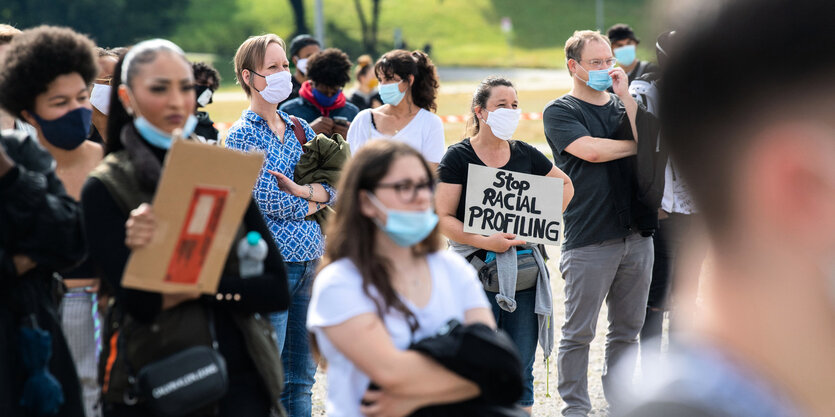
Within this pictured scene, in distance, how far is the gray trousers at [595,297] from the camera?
21.1 ft

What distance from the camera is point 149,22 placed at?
64.0m

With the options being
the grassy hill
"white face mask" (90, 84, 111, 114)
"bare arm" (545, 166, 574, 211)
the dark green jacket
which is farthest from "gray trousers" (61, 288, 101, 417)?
the grassy hill

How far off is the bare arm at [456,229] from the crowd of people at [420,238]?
1 centimetres

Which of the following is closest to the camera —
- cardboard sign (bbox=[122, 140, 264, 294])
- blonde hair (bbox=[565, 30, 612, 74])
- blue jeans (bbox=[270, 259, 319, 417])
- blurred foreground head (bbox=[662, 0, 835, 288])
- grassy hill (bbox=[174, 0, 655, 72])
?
blurred foreground head (bbox=[662, 0, 835, 288])

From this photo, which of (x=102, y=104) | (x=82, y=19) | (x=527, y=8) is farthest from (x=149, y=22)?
(x=102, y=104)

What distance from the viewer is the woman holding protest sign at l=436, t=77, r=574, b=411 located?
5984 mm

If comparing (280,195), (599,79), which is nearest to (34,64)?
(280,195)

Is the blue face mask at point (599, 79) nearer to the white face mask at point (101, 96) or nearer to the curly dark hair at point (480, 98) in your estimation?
the curly dark hair at point (480, 98)

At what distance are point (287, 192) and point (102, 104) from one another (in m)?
1.26

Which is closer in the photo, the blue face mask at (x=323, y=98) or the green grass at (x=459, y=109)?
the blue face mask at (x=323, y=98)

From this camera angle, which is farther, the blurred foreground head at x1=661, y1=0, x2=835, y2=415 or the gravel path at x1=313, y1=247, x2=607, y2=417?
the gravel path at x1=313, y1=247, x2=607, y2=417

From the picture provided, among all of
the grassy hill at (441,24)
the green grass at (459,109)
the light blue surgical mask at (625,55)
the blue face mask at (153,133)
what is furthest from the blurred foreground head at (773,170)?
the grassy hill at (441,24)

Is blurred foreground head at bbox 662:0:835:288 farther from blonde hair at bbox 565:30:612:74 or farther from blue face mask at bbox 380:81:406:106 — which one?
blue face mask at bbox 380:81:406:106

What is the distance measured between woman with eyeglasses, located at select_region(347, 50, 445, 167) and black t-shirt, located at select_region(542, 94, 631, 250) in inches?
36.2
